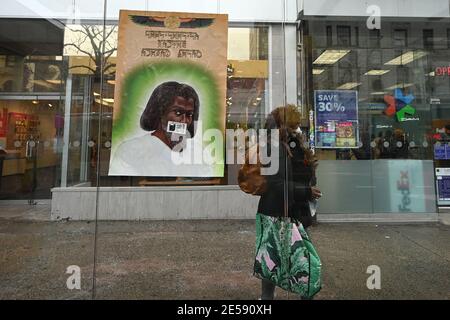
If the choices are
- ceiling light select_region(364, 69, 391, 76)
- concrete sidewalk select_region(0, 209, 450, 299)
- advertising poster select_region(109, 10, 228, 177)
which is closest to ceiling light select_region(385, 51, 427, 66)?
ceiling light select_region(364, 69, 391, 76)

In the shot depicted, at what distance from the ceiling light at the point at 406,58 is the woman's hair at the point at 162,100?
16.1ft

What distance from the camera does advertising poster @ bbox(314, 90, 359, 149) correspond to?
7.04m

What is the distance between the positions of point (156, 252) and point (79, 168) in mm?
2761

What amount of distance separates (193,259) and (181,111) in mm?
1834

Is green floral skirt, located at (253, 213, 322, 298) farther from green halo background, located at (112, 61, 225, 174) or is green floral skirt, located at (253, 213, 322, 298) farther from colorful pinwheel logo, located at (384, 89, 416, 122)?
colorful pinwheel logo, located at (384, 89, 416, 122)

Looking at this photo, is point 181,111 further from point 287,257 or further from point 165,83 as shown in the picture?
point 287,257

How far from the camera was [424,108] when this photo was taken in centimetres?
760

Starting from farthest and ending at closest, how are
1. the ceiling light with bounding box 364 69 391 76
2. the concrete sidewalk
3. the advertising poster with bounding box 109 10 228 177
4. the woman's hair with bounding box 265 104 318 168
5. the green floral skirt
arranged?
the ceiling light with bounding box 364 69 391 76 < the advertising poster with bounding box 109 10 228 177 < the concrete sidewalk < the woman's hair with bounding box 265 104 318 168 < the green floral skirt

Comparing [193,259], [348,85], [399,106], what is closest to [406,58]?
[399,106]

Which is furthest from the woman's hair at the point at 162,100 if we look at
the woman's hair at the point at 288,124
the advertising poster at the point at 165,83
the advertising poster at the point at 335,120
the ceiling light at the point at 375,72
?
the ceiling light at the point at 375,72

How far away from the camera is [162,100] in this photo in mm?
4098

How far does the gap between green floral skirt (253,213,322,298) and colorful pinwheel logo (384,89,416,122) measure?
5.24 metres

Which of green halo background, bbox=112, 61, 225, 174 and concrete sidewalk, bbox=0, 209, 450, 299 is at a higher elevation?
green halo background, bbox=112, 61, 225, 174
